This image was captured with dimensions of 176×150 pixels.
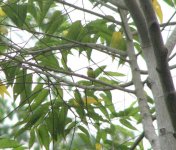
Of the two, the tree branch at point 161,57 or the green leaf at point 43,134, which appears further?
the green leaf at point 43,134

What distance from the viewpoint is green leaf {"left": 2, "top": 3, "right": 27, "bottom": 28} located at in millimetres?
1080

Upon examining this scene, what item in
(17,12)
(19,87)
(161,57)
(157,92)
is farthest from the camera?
(19,87)

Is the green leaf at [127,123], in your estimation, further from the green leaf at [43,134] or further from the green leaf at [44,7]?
the green leaf at [44,7]

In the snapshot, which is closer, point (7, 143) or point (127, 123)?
point (7, 143)

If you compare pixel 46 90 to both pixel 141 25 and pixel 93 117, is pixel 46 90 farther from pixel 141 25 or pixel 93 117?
pixel 141 25

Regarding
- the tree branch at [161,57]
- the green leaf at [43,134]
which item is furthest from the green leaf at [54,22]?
the tree branch at [161,57]

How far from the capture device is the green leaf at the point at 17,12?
1080 millimetres

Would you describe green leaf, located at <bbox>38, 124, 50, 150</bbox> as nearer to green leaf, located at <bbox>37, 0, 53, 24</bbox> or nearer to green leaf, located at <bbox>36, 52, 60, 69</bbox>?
green leaf, located at <bbox>36, 52, 60, 69</bbox>

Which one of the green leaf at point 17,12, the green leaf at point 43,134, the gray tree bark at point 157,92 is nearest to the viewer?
the gray tree bark at point 157,92

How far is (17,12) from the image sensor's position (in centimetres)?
107

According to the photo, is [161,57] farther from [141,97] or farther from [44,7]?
[44,7]

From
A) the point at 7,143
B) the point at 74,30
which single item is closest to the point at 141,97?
the point at 74,30

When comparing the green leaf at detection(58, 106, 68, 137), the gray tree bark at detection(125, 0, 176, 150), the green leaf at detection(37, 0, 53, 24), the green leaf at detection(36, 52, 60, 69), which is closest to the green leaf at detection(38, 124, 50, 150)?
the green leaf at detection(58, 106, 68, 137)

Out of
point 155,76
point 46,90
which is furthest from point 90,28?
point 155,76
